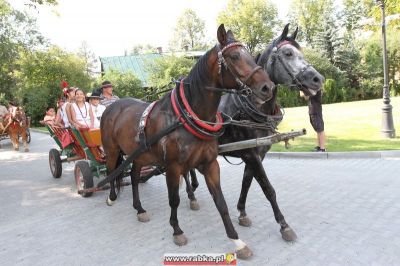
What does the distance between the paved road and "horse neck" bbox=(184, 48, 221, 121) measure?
1.57 metres

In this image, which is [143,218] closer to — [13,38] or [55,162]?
[55,162]

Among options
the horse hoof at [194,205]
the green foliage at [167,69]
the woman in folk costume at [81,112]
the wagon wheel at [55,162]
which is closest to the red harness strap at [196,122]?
the horse hoof at [194,205]

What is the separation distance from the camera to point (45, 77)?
29.4 m

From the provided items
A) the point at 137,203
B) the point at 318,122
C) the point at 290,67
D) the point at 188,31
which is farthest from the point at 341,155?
the point at 188,31

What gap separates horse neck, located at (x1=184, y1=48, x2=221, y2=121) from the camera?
11.5 feet

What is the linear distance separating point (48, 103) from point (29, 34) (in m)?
16.4

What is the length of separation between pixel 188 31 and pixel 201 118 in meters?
60.0

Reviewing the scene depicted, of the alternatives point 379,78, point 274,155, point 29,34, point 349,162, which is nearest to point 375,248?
point 349,162

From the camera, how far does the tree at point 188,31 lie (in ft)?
199

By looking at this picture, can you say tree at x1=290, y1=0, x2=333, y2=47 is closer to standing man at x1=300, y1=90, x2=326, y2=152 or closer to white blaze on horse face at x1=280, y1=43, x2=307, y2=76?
standing man at x1=300, y1=90, x2=326, y2=152

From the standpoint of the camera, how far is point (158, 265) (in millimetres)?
3658

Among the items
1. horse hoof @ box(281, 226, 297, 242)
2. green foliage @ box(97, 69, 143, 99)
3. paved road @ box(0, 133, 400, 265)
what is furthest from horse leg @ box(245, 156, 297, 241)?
green foliage @ box(97, 69, 143, 99)

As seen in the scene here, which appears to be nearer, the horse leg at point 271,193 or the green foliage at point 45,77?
the horse leg at point 271,193

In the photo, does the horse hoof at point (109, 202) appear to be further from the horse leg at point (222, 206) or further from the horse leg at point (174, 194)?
the horse leg at point (222, 206)
